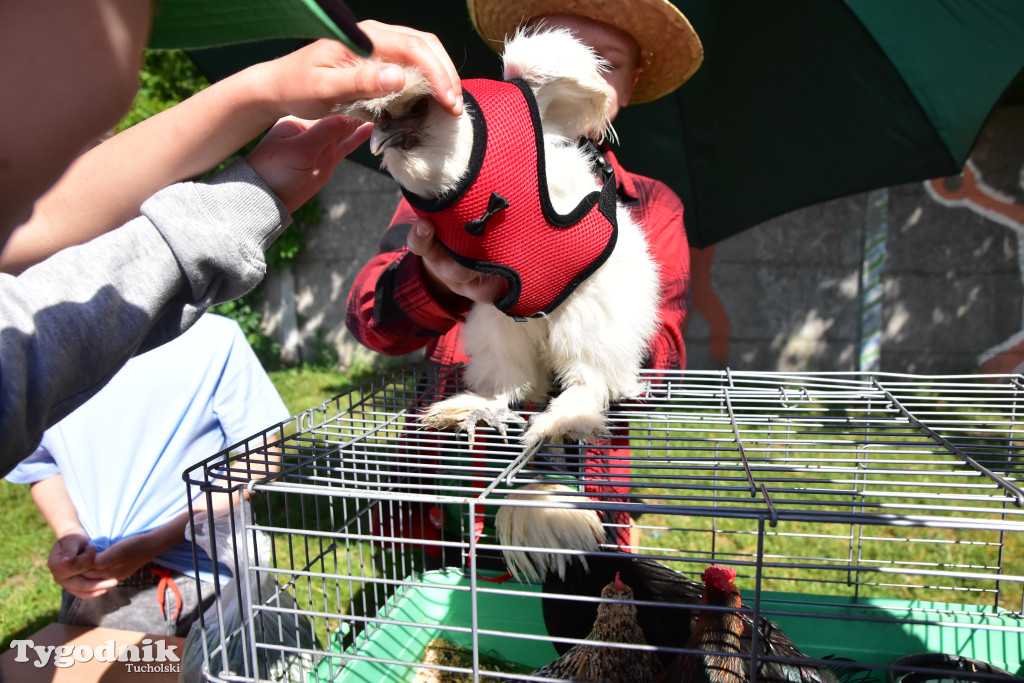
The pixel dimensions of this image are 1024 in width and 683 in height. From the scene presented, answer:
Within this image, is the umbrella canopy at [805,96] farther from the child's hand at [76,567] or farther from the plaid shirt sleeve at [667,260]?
the child's hand at [76,567]

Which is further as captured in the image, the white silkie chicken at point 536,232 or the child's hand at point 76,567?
the child's hand at point 76,567

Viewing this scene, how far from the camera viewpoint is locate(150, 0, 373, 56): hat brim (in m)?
0.35

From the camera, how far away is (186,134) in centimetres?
66

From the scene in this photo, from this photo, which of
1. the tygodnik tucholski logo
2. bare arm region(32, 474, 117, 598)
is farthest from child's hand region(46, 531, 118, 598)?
the tygodnik tucholski logo

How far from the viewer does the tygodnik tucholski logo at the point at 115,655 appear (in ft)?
3.48

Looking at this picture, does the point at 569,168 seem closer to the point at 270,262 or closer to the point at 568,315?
the point at 568,315

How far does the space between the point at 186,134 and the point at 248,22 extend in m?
0.33

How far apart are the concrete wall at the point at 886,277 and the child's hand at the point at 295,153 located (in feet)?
12.0

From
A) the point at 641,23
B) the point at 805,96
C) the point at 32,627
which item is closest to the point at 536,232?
the point at 641,23

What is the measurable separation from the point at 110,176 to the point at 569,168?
646mm

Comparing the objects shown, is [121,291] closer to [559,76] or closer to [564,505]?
[564,505]

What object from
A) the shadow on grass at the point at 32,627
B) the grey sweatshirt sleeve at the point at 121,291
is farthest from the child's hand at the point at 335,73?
the shadow on grass at the point at 32,627

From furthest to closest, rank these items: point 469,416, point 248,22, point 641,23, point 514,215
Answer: point 641,23 < point 469,416 < point 514,215 < point 248,22

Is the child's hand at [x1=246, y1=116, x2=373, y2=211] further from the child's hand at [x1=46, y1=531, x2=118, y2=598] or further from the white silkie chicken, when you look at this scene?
the child's hand at [x1=46, y1=531, x2=118, y2=598]
